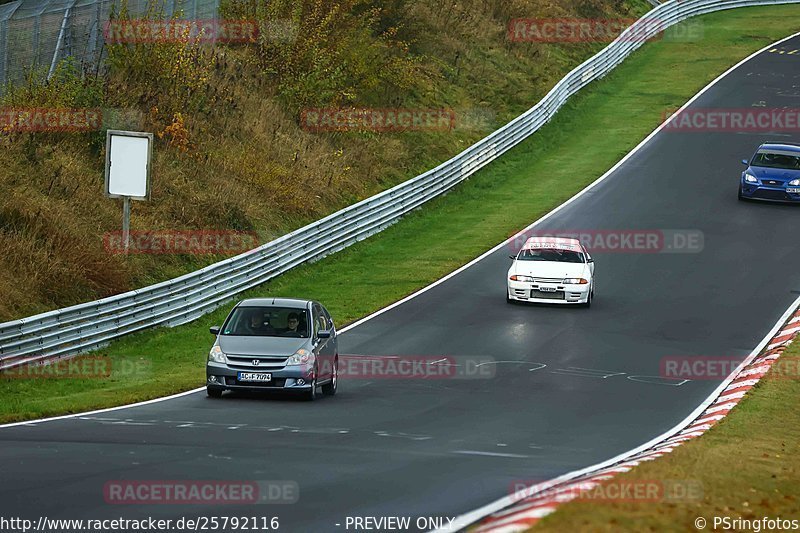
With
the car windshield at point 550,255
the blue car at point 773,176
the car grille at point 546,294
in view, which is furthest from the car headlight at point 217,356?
the blue car at point 773,176

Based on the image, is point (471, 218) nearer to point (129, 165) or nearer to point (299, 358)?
point (129, 165)

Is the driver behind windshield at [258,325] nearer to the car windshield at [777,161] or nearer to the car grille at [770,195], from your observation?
the car grille at [770,195]

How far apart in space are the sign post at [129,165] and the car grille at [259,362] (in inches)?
331

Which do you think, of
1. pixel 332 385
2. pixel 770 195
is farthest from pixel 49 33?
pixel 770 195

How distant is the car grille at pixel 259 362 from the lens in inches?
753

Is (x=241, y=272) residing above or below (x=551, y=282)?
below

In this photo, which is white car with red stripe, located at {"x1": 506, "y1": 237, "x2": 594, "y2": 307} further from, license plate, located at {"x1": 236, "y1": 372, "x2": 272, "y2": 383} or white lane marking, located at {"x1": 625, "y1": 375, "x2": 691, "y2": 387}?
license plate, located at {"x1": 236, "y1": 372, "x2": 272, "y2": 383}

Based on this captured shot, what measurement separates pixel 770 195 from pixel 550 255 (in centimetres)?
1327

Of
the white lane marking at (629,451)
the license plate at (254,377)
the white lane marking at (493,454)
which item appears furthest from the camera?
the license plate at (254,377)

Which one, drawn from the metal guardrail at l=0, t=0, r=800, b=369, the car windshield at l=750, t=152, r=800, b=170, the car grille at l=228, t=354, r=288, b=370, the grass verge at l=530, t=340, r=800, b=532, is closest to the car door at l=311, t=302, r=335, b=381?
the car grille at l=228, t=354, r=288, b=370

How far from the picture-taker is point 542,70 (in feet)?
186

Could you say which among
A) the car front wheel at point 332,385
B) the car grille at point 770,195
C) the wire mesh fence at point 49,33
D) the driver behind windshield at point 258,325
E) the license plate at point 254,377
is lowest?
the car front wheel at point 332,385

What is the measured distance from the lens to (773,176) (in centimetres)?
4041

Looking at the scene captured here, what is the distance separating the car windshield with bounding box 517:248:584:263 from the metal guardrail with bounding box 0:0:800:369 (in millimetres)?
6208
